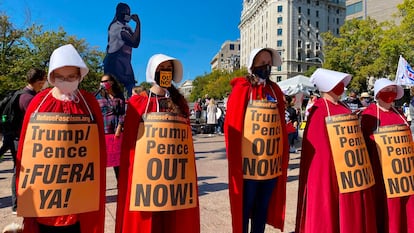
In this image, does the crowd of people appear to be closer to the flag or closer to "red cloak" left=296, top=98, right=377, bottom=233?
"red cloak" left=296, top=98, right=377, bottom=233

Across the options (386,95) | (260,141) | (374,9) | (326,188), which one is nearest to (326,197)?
A: (326,188)

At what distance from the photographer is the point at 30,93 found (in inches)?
185

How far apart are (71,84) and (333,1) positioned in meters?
102

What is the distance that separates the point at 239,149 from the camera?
3463mm

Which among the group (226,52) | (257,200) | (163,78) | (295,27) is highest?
(226,52)

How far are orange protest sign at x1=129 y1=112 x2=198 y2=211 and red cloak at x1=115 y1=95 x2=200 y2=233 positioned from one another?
0.26 feet

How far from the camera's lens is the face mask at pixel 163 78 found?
305 cm

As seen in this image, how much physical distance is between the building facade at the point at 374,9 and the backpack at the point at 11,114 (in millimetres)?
48457

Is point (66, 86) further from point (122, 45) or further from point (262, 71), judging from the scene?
point (122, 45)

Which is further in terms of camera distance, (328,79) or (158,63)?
(328,79)

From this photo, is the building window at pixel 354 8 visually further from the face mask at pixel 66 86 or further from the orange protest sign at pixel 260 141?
the face mask at pixel 66 86

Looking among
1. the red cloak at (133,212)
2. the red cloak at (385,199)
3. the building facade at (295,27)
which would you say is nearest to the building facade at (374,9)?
the building facade at (295,27)

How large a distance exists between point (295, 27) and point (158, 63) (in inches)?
3421

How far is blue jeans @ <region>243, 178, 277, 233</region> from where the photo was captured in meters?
3.53
